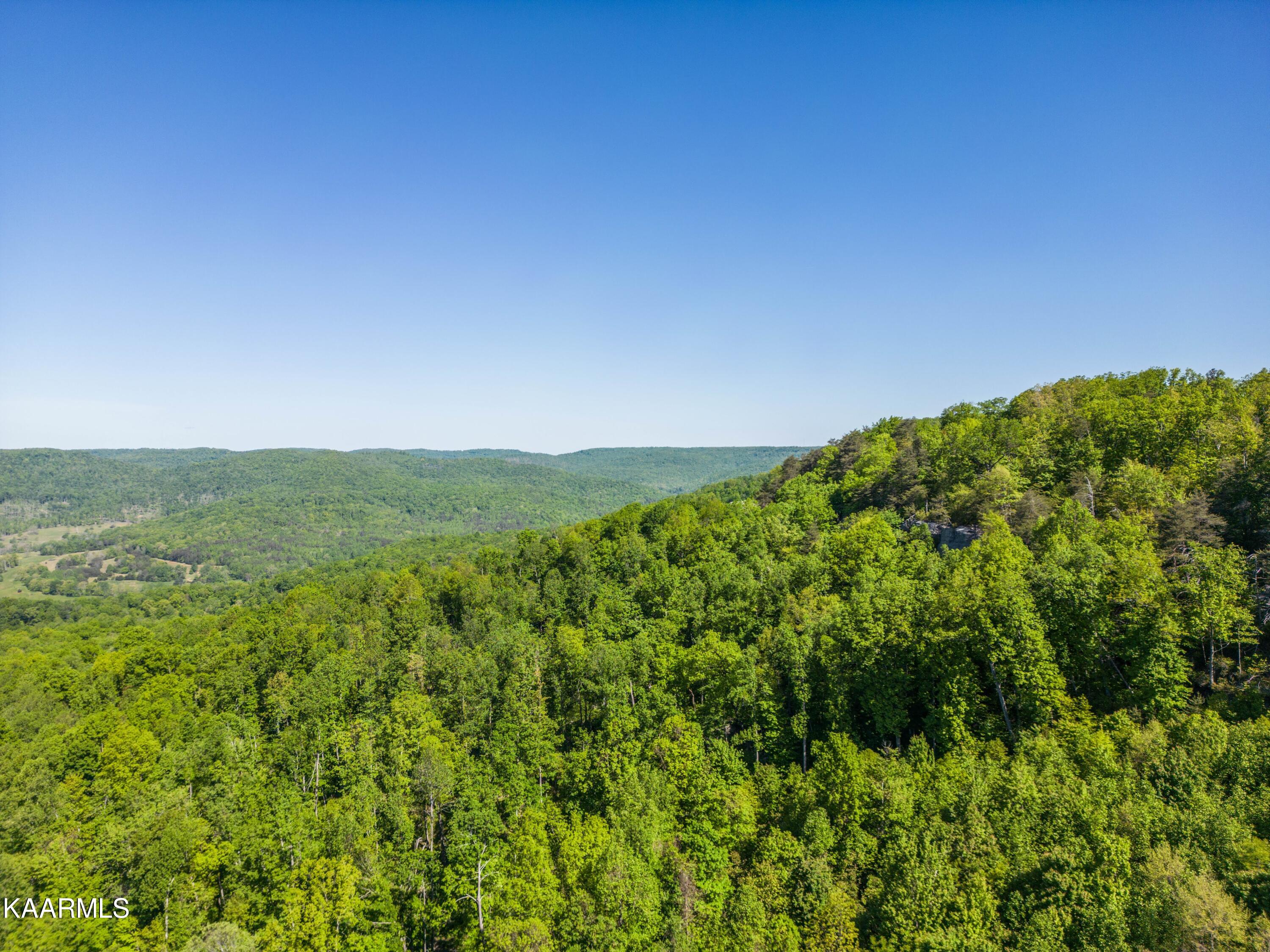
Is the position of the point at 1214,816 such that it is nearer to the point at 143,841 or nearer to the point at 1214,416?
the point at 1214,416

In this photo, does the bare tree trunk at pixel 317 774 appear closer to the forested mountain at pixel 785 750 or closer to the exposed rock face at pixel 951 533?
the forested mountain at pixel 785 750

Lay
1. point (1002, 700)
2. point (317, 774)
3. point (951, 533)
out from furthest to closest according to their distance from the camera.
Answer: point (951, 533) < point (317, 774) < point (1002, 700)

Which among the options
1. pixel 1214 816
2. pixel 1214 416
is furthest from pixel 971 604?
pixel 1214 416

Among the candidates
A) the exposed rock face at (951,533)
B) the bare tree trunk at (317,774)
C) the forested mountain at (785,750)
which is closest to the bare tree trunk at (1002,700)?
the forested mountain at (785,750)

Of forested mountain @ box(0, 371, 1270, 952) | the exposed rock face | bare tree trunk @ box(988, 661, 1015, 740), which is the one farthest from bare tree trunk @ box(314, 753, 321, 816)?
the exposed rock face

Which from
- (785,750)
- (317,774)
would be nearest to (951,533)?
(785,750)

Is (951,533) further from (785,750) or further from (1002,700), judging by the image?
(785,750)

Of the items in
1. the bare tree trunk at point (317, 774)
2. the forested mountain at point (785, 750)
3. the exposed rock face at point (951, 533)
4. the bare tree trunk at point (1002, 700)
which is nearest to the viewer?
the forested mountain at point (785, 750)
